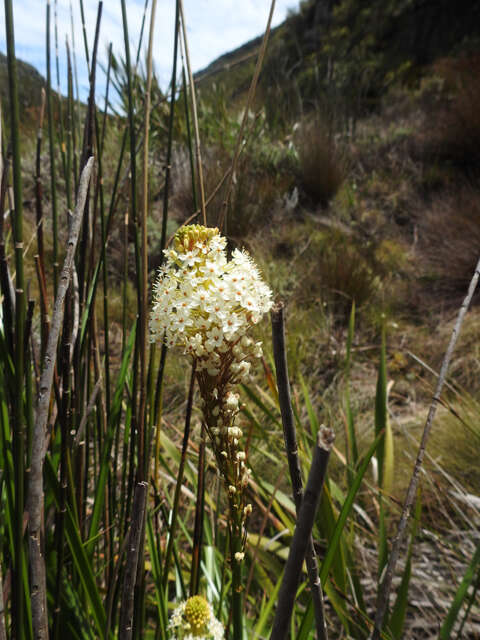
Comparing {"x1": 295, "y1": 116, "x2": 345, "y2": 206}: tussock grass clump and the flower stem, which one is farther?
{"x1": 295, "y1": 116, "x2": 345, "y2": 206}: tussock grass clump

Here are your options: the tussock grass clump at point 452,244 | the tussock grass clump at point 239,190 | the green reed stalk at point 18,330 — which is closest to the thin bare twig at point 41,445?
the green reed stalk at point 18,330

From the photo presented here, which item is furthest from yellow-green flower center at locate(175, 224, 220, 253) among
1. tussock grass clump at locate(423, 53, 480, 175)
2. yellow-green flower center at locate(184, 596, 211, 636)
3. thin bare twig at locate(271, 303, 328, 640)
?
tussock grass clump at locate(423, 53, 480, 175)

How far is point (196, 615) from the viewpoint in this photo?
0.83m

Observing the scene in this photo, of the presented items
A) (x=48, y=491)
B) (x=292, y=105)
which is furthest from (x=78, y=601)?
(x=292, y=105)

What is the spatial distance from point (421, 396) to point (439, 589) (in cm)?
180

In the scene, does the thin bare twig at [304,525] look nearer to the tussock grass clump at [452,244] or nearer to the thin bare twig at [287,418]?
the thin bare twig at [287,418]

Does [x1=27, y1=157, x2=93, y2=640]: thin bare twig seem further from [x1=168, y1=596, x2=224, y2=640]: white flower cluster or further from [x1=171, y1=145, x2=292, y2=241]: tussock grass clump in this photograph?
[x1=171, y1=145, x2=292, y2=241]: tussock grass clump

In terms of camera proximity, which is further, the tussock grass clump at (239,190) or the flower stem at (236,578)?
the tussock grass clump at (239,190)

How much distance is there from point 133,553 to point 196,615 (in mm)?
418

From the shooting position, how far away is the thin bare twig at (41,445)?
55 centimetres

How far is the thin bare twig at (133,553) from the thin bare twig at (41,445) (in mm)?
133

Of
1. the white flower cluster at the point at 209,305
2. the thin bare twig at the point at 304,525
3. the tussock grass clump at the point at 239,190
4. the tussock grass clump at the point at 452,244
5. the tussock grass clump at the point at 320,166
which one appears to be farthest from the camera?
the tussock grass clump at the point at 320,166

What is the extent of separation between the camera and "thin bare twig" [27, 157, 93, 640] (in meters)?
0.55

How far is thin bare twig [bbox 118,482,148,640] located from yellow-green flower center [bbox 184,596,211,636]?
26 centimetres
